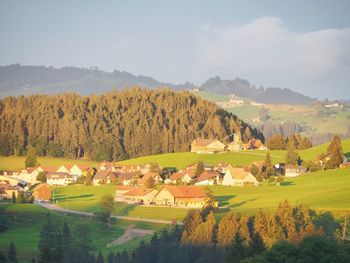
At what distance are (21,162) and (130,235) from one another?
160ft

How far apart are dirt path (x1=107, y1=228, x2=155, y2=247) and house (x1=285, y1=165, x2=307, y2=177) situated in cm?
2705

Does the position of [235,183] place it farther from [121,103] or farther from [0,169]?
[121,103]

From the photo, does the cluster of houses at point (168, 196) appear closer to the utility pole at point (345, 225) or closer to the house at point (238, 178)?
the house at point (238, 178)

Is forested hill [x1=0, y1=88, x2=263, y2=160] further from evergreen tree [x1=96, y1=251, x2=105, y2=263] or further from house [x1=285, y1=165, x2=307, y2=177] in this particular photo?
evergreen tree [x1=96, y1=251, x2=105, y2=263]

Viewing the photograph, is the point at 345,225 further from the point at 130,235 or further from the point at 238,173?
the point at 238,173

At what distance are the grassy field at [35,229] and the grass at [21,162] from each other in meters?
32.8

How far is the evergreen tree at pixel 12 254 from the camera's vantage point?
4038cm

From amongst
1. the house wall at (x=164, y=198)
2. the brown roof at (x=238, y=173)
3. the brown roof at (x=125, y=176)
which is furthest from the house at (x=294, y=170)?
the house wall at (x=164, y=198)

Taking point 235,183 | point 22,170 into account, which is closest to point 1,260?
point 235,183

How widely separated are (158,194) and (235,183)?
9.92 meters

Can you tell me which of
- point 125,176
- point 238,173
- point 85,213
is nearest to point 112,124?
point 125,176

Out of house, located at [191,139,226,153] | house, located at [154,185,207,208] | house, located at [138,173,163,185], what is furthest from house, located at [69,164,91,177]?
house, located at [154,185,207,208]

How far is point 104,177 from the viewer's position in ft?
260

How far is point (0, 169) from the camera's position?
89.4 meters
